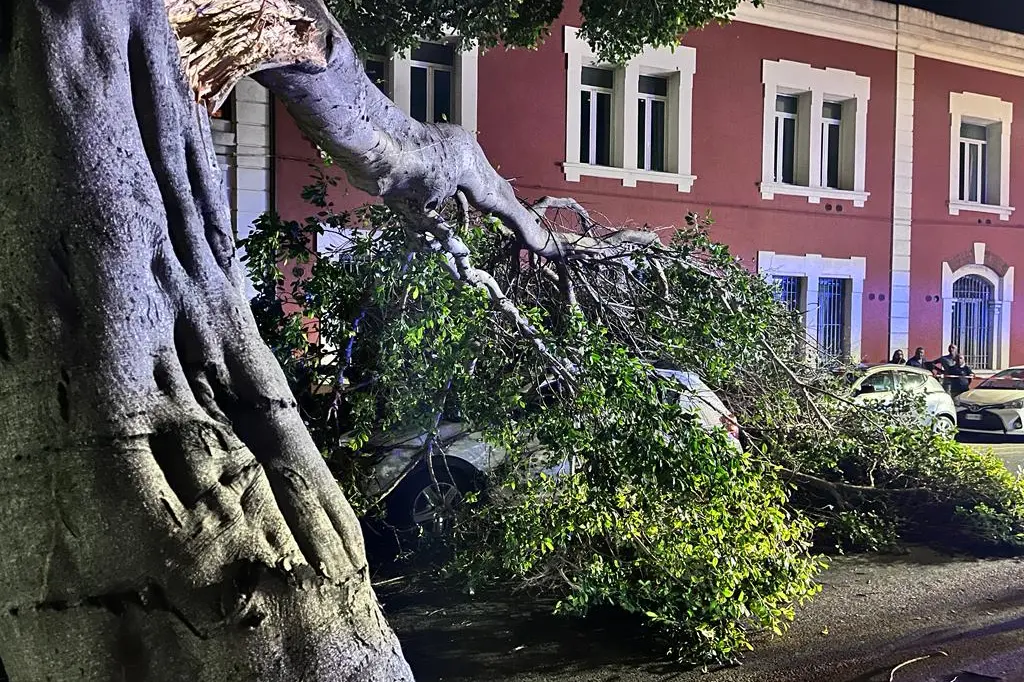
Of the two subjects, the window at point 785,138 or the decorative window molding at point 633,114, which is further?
the window at point 785,138

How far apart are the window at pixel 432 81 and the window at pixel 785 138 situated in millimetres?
6930

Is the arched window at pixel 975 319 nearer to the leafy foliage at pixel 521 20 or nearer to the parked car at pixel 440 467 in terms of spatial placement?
the leafy foliage at pixel 521 20

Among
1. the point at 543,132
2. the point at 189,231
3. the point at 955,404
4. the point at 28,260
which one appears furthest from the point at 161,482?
the point at 955,404

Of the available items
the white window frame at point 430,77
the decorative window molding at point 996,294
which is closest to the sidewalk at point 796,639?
the white window frame at point 430,77

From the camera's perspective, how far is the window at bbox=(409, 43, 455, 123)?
1405 cm

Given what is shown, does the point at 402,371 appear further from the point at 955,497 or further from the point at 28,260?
the point at 955,497

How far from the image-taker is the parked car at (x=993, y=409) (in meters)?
14.6

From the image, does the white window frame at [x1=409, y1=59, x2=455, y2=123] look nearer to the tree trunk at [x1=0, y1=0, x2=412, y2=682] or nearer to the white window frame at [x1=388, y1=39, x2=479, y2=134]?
the white window frame at [x1=388, y1=39, x2=479, y2=134]

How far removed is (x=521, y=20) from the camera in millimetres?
8562

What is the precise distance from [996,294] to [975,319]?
0.88 meters

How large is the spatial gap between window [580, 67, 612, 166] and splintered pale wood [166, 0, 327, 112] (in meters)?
12.2

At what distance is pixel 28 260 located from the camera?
79.8 inches

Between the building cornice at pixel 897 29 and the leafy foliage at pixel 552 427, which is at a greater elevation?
the building cornice at pixel 897 29

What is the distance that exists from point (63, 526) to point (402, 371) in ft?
10.9
